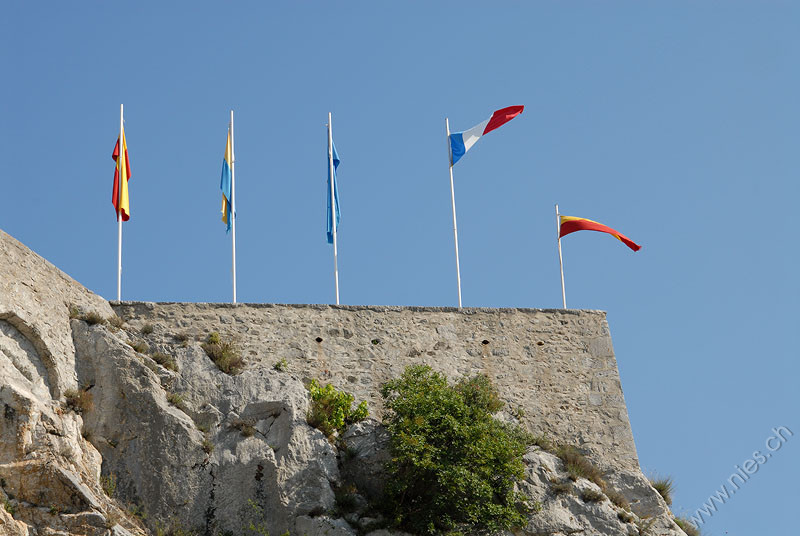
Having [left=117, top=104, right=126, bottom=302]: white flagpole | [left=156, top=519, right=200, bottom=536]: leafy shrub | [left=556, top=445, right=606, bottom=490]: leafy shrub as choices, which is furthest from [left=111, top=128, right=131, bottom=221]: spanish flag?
[left=556, top=445, right=606, bottom=490]: leafy shrub

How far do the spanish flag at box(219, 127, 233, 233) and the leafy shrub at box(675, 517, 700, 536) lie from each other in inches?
458

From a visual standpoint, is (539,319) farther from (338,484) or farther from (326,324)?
(338,484)

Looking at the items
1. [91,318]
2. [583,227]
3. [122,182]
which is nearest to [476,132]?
[583,227]

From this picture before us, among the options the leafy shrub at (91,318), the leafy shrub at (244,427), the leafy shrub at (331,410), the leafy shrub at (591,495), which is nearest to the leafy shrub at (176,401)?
the leafy shrub at (244,427)

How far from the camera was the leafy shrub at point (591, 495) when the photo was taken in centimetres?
2405

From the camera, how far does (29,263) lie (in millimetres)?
22000

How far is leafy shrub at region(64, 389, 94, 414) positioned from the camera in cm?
2212

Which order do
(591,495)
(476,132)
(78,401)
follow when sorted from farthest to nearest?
(476,132), (591,495), (78,401)

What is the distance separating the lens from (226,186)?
27594 mm

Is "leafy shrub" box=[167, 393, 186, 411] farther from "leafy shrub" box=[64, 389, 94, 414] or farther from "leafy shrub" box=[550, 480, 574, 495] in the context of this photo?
"leafy shrub" box=[550, 480, 574, 495]

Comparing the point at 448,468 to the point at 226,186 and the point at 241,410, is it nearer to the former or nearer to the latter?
the point at 241,410

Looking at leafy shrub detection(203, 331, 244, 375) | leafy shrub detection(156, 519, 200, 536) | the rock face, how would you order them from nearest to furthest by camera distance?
1. the rock face
2. leafy shrub detection(156, 519, 200, 536)
3. leafy shrub detection(203, 331, 244, 375)

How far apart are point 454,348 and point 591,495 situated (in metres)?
4.48

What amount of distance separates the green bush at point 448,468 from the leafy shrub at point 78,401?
570cm
